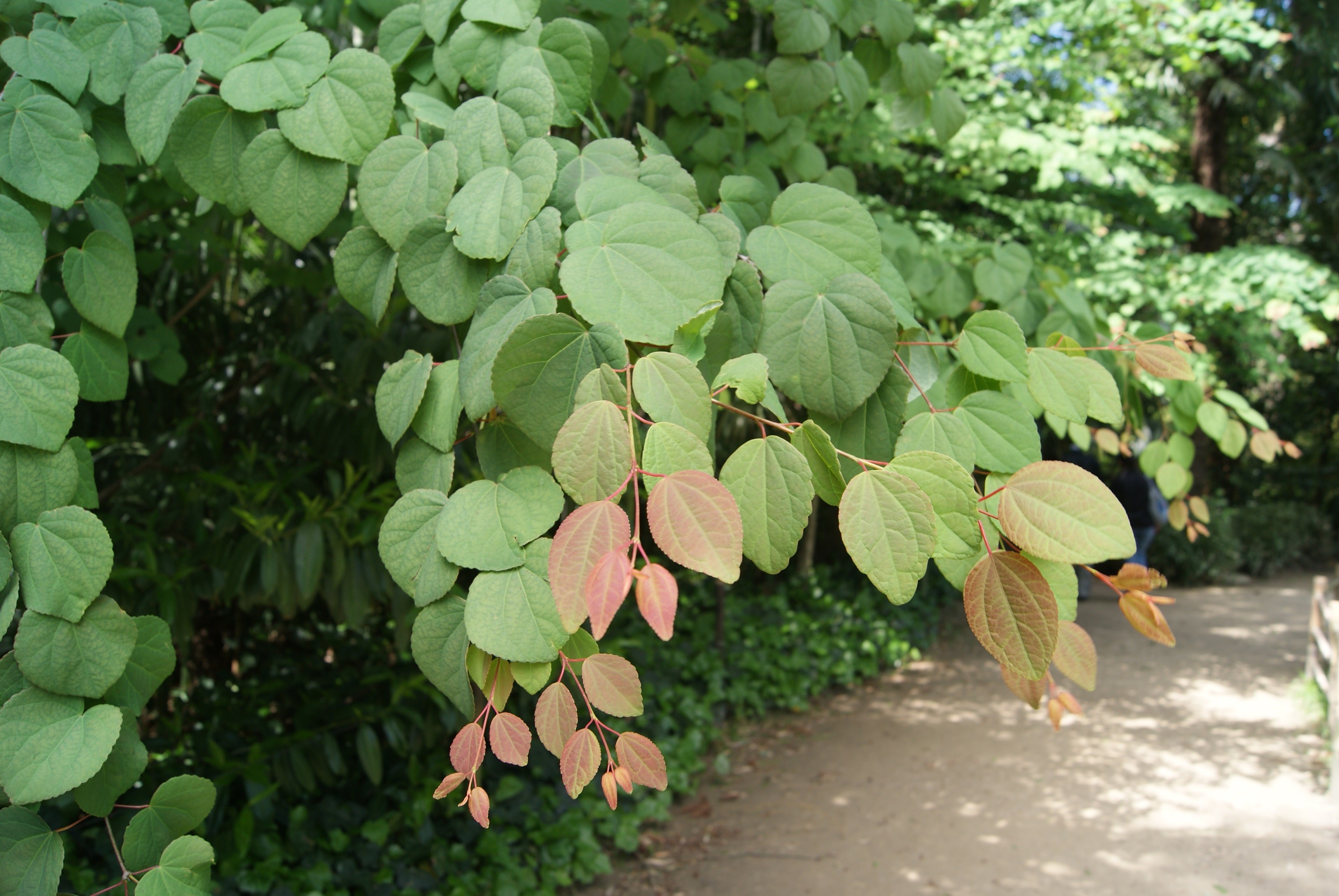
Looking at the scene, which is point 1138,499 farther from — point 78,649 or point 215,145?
point 78,649

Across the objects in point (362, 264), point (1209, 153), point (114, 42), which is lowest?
point (362, 264)

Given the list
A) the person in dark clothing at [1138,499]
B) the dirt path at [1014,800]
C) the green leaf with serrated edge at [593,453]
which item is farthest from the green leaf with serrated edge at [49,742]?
the person in dark clothing at [1138,499]

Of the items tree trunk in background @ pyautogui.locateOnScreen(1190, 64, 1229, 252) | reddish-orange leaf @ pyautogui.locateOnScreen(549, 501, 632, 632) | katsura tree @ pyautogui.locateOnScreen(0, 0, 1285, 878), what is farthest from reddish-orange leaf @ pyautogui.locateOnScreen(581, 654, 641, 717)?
tree trunk in background @ pyautogui.locateOnScreen(1190, 64, 1229, 252)

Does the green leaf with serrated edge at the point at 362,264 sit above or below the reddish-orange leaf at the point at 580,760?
above

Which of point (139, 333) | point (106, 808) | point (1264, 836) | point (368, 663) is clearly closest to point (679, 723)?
point (368, 663)

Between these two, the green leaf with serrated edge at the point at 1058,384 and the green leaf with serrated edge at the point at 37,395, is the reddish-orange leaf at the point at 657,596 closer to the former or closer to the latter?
the green leaf with serrated edge at the point at 1058,384

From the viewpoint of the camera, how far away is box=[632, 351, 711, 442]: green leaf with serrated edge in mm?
627

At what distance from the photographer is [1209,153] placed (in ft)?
26.1

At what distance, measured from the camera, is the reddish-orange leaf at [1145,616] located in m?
0.68

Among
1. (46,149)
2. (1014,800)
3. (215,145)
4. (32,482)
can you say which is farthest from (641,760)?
(1014,800)

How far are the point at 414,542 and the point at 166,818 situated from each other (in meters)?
0.38

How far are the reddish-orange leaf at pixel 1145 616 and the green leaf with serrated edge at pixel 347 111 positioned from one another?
31.8 inches

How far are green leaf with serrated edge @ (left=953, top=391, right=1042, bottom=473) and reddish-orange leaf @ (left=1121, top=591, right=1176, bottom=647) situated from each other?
0.13 meters

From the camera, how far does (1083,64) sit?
15.4 feet
